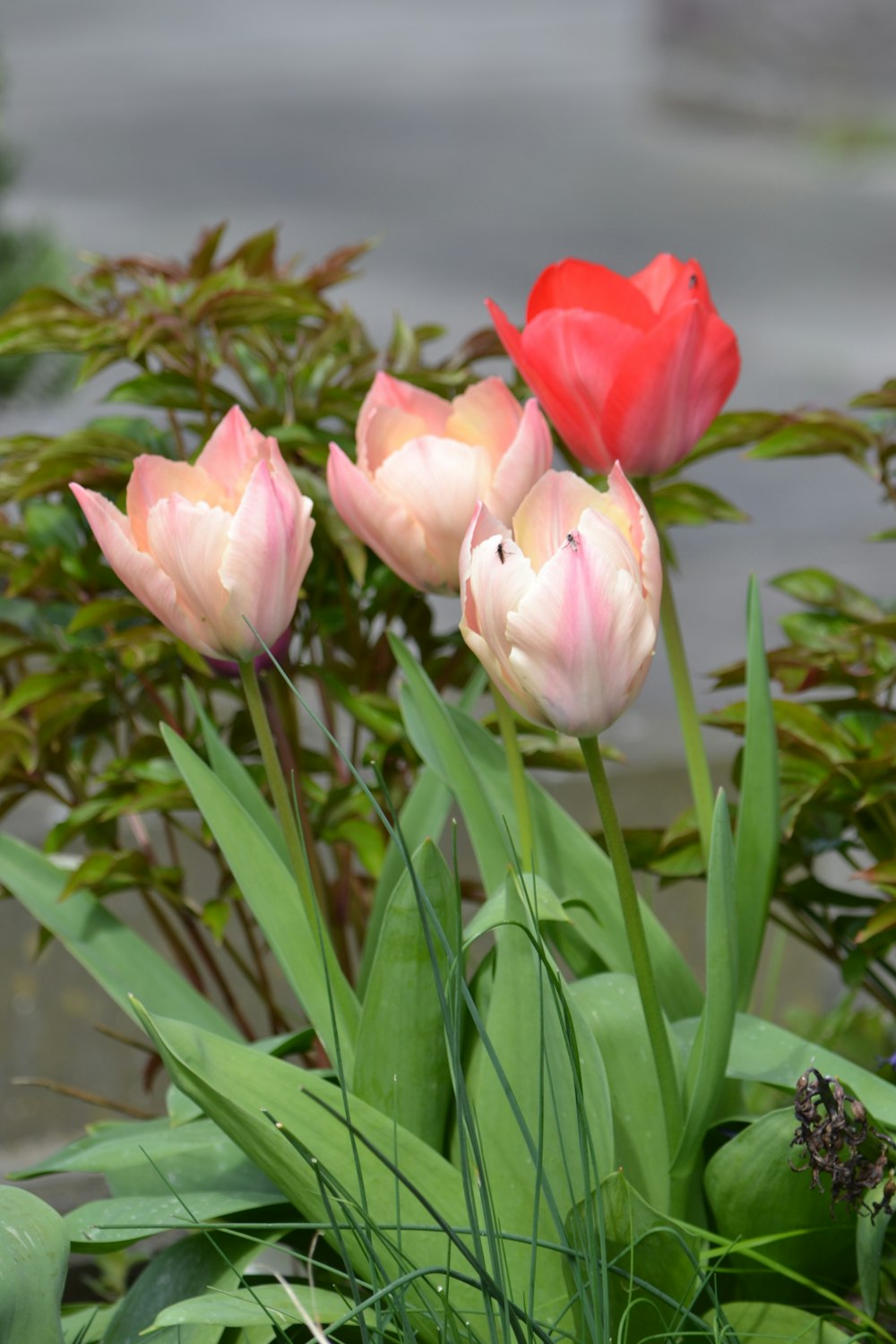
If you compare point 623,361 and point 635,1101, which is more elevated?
point 623,361

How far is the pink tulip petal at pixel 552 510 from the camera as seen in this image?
1.33ft

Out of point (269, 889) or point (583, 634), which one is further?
point (269, 889)

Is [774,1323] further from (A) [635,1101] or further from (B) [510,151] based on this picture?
(B) [510,151]

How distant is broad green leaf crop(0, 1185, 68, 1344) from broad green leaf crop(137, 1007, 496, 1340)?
6 cm

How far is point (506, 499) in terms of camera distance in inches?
18.2

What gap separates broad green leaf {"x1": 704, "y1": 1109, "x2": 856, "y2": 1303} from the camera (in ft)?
1.50

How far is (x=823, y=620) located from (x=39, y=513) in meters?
0.39

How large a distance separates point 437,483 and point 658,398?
77 mm

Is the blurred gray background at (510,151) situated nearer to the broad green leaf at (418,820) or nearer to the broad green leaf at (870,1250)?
the broad green leaf at (418,820)

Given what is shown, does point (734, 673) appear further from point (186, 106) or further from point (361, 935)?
point (186, 106)

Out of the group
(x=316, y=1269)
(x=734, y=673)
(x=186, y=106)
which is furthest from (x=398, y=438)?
(x=186, y=106)

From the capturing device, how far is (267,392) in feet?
2.43

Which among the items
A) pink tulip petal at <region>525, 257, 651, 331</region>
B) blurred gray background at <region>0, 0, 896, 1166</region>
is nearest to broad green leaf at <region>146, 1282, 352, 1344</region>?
pink tulip petal at <region>525, 257, 651, 331</region>

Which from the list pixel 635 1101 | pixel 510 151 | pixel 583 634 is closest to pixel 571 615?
pixel 583 634
